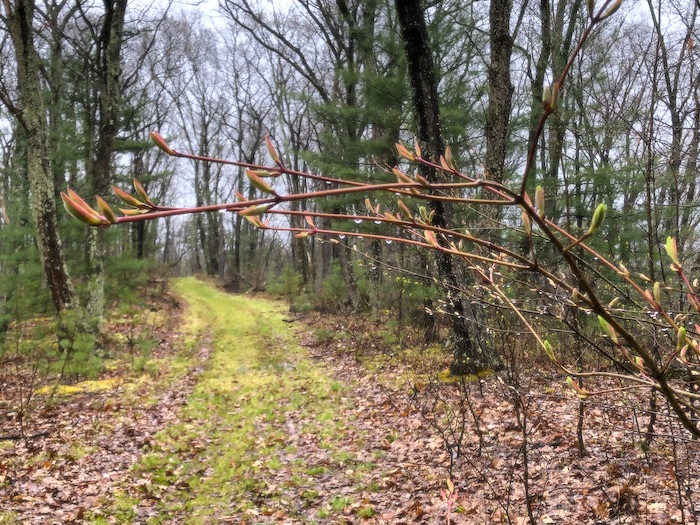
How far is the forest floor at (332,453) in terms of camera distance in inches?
139

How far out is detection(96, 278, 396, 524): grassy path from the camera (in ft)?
14.1

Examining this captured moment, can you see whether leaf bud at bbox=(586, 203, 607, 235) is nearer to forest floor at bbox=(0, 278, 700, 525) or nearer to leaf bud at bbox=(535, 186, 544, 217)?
leaf bud at bbox=(535, 186, 544, 217)

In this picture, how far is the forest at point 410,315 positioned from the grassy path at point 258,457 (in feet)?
0.11

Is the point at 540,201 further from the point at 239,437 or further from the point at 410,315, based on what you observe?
the point at 410,315

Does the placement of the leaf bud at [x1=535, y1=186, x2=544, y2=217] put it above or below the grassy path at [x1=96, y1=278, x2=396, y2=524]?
above

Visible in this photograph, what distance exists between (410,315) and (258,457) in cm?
483

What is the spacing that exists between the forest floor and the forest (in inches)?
1.5

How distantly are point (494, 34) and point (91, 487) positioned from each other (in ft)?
23.7

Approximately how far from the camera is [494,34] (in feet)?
21.3

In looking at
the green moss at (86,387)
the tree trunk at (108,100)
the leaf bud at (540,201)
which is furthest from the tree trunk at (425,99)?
the tree trunk at (108,100)

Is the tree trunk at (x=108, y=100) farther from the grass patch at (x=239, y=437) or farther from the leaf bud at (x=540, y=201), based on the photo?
the leaf bud at (x=540, y=201)

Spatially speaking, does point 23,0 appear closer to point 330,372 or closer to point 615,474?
point 330,372

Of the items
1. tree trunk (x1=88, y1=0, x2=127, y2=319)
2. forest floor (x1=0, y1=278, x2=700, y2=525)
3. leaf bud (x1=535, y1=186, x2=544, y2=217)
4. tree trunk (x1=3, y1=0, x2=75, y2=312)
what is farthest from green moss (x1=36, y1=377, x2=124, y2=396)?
leaf bud (x1=535, y1=186, x2=544, y2=217)

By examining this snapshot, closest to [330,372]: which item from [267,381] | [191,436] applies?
Answer: [267,381]
